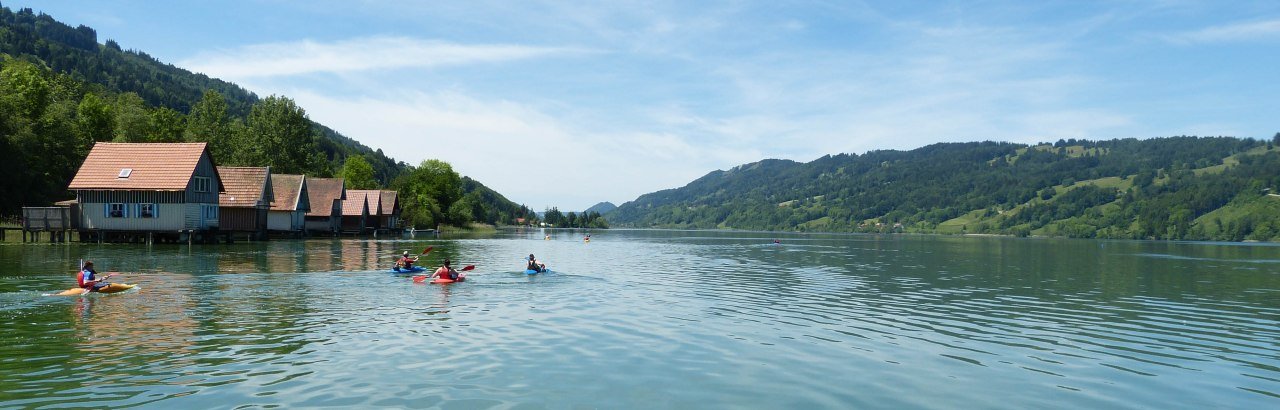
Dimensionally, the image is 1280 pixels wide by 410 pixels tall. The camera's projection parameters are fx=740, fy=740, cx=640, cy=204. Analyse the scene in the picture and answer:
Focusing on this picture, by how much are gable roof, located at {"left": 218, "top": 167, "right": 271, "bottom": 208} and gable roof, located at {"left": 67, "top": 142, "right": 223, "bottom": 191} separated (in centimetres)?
1043

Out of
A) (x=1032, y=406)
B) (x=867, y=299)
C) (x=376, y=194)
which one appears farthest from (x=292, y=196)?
(x=1032, y=406)

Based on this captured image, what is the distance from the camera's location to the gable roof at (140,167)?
204 feet

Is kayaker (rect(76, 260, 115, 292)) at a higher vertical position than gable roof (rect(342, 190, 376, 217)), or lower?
lower

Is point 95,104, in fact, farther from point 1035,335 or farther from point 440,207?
point 1035,335

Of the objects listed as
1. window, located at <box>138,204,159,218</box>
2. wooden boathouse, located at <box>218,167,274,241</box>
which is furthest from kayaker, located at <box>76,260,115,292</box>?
wooden boathouse, located at <box>218,167,274,241</box>

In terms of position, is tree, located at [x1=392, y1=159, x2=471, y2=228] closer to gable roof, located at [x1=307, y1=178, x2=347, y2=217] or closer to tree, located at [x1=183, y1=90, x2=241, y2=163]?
tree, located at [x1=183, y1=90, x2=241, y2=163]

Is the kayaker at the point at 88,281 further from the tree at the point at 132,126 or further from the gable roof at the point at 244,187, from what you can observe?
the tree at the point at 132,126

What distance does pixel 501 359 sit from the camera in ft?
54.7

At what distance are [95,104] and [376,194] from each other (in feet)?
119

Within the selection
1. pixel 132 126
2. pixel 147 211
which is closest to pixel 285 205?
pixel 132 126

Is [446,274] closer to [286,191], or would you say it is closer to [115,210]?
[115,210]

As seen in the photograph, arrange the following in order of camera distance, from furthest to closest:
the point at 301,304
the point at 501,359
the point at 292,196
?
the point at 292,196
the point at 301,304
the point at 501,359

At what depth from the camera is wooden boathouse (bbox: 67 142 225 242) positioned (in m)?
62.2

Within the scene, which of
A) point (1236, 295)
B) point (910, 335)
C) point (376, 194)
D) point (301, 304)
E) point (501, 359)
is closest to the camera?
point (501, 359)
